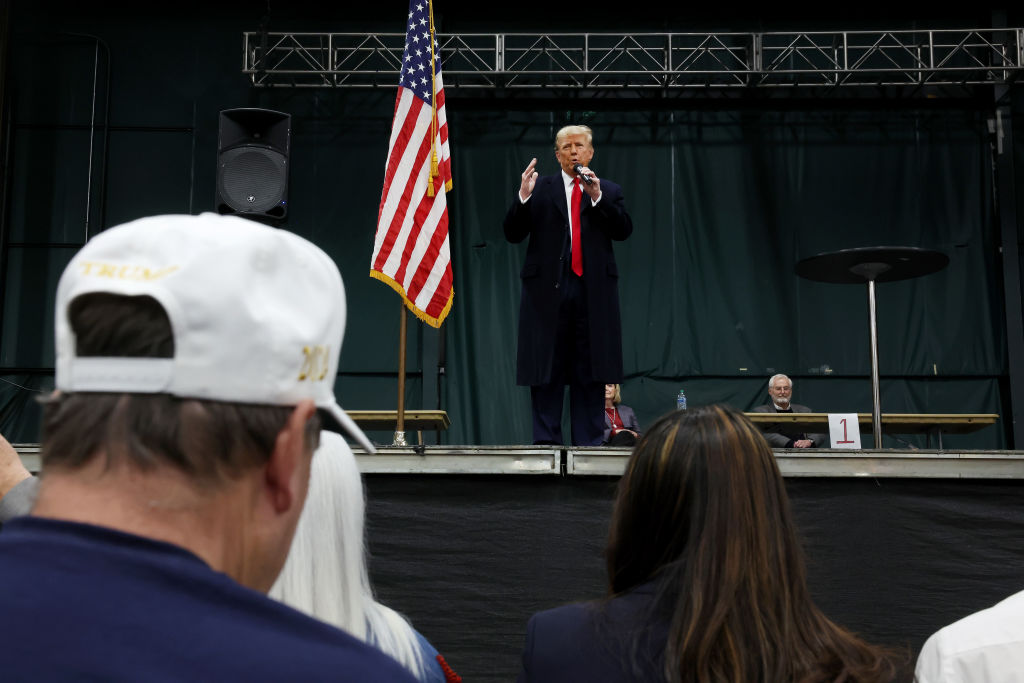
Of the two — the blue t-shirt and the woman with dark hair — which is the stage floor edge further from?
the blue t-shirt

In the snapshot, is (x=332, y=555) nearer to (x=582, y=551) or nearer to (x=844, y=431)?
(x=582, y=551)

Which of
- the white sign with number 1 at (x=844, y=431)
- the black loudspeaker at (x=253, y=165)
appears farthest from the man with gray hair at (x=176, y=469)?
the black loudspeaker at (x=253, y=165)

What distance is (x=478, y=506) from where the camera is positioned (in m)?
3.49

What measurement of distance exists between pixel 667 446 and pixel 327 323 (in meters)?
0.75

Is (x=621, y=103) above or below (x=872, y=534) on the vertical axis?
above

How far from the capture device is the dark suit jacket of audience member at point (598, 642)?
1.26 m

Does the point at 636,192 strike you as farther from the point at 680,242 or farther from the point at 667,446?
the point at 667,446

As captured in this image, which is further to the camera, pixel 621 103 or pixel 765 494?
pixel 621 103

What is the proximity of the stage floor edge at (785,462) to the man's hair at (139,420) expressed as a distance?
286cm

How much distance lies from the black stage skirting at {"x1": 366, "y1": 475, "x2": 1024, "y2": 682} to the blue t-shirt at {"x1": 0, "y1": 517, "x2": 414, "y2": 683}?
2.85 m

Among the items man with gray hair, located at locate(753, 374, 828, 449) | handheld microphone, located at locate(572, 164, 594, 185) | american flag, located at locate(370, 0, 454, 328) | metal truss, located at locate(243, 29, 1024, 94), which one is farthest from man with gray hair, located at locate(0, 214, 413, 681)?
metal truss, located at locate(243, 29, 1024, 94)

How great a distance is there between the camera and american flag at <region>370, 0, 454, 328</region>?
4035 mm

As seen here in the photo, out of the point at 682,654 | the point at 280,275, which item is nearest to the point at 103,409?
the point at 280,275

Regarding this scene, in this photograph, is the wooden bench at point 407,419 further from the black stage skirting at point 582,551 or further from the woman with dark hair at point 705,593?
the woman with dark hair at point 705,593
